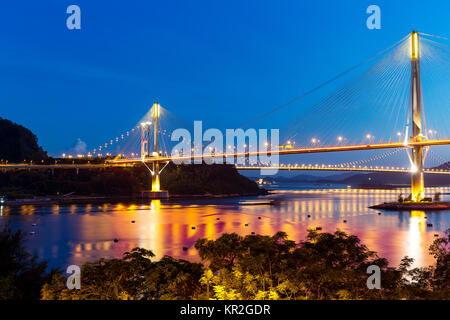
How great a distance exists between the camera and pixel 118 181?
168ft

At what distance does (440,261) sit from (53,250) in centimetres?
1350

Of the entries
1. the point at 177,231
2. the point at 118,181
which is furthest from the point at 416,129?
the point at 118,181

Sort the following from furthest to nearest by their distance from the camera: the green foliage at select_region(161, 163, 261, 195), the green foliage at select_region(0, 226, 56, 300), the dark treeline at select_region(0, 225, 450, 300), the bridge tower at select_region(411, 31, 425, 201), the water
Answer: the green foliage at select_region(161, 163, 261, 195), the bridge tower at select_region(411, 31, 425, 201), the water, the green foliage at select_region(0, 226, 56, 300), the dark treeline at select_region(0, 225, 450, 300)

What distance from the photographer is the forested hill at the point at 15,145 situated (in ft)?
201

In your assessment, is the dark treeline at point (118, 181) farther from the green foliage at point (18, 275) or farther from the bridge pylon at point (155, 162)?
the green foliage at point (18, 275)

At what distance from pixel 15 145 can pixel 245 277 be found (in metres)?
65.4

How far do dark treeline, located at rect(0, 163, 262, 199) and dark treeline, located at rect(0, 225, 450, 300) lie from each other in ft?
129

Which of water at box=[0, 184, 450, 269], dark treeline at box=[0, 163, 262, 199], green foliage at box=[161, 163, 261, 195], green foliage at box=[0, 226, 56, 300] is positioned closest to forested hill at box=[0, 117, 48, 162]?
dark treeline at box=[0, 163, 262, 199]

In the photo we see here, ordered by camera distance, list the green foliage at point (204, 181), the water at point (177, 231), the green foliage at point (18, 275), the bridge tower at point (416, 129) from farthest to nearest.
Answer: the green foliage at point (204, 181), the bridge tower at point (416, 129), the water at point (177, 231), the green foliage at point (18, 275)

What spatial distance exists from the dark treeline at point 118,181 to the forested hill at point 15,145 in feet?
30.2

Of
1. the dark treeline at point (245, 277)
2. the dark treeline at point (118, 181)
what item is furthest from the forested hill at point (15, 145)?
the dark treeline at point (245, 277)

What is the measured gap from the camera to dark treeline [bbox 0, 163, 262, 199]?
47875 mm

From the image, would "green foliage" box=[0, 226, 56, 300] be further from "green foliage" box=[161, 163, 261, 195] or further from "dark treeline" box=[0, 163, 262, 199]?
"green foliage" box=[161, 163, 261, 195]
